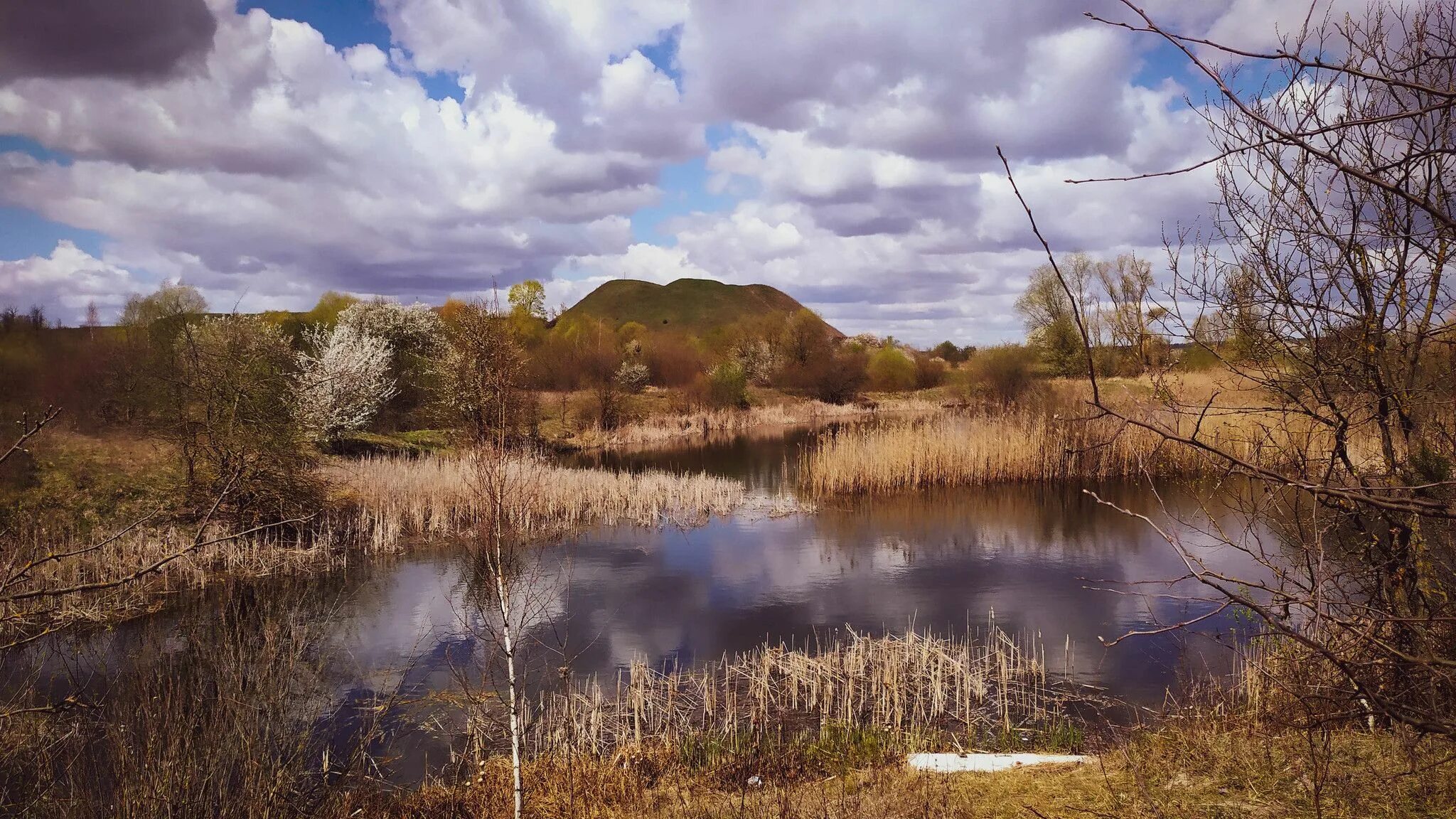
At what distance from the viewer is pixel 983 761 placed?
5.58 m

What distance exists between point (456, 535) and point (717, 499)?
224 inches

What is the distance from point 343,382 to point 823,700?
20.3 meters

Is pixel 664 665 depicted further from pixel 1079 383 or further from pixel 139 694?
pixel 1079 383

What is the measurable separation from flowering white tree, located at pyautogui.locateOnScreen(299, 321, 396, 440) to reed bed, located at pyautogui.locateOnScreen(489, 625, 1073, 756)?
48.2ft

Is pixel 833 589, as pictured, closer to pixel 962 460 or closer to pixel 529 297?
pixel 962 460

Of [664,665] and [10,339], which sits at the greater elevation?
[10,339]

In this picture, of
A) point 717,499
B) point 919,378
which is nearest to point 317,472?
point 717,499

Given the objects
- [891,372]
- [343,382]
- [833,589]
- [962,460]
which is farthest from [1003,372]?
[343,382]

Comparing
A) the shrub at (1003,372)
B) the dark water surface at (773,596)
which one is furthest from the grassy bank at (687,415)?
the dark water surface at (773,596)

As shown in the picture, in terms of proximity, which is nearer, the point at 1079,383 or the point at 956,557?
the point at 956,557

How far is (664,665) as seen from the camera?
29.4 ft

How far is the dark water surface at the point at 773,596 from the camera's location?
8906 millimetres

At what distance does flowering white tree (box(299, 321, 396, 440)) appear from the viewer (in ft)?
72.3

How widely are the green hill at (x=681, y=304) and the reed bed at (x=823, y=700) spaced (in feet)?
331
